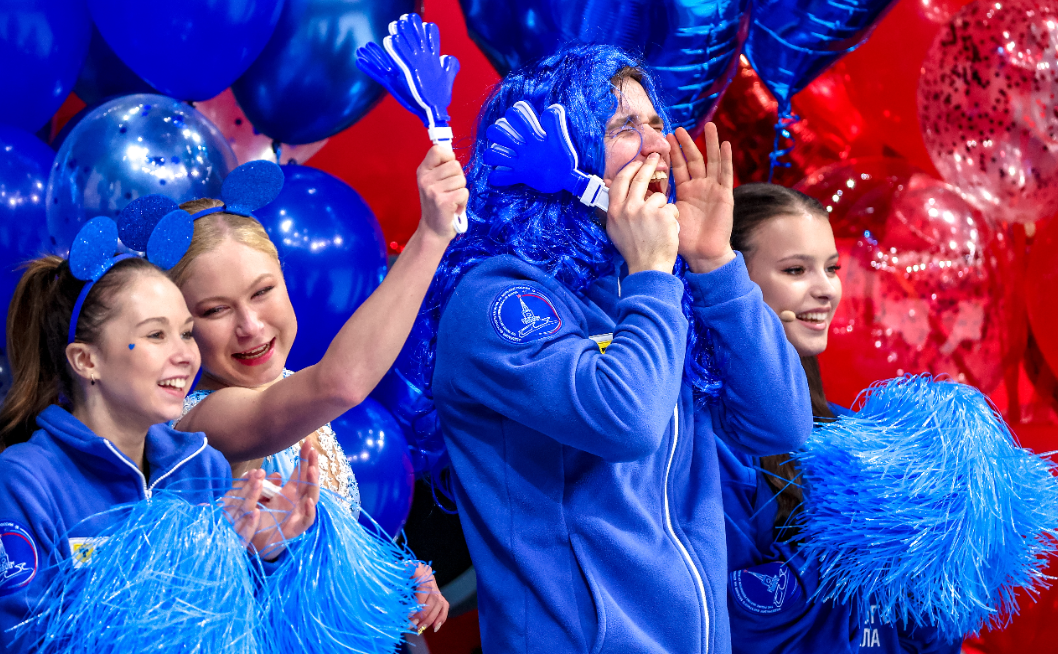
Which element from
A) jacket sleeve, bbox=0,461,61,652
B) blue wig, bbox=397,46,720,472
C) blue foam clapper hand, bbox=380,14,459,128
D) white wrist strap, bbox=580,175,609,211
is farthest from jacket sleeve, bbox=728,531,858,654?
jacket sleeve, bbox=0,461,61,652

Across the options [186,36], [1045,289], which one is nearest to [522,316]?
[186,36]

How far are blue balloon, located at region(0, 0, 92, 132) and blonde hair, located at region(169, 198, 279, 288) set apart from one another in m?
0.66

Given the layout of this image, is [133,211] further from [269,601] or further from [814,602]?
[814,602]

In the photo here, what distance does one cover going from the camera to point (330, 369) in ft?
4.46

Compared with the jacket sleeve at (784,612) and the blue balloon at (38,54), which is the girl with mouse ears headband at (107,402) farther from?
the jacket sleeve at (784,612)

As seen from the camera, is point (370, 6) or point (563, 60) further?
point (370, 6)

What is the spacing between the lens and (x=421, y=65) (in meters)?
1.38

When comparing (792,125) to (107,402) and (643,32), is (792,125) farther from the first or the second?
(107,402)

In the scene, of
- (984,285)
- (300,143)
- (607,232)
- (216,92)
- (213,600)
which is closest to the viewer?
(213,600)

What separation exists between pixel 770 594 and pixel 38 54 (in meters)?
1.90

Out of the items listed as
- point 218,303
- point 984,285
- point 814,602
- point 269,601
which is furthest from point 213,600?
point 984,285

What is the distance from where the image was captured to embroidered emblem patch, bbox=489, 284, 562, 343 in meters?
1.36

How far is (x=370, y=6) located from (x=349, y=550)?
1388mm

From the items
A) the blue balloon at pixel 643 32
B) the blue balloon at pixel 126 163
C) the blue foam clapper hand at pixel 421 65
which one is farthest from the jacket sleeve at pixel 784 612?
the blue balloon at pixel 126 163
